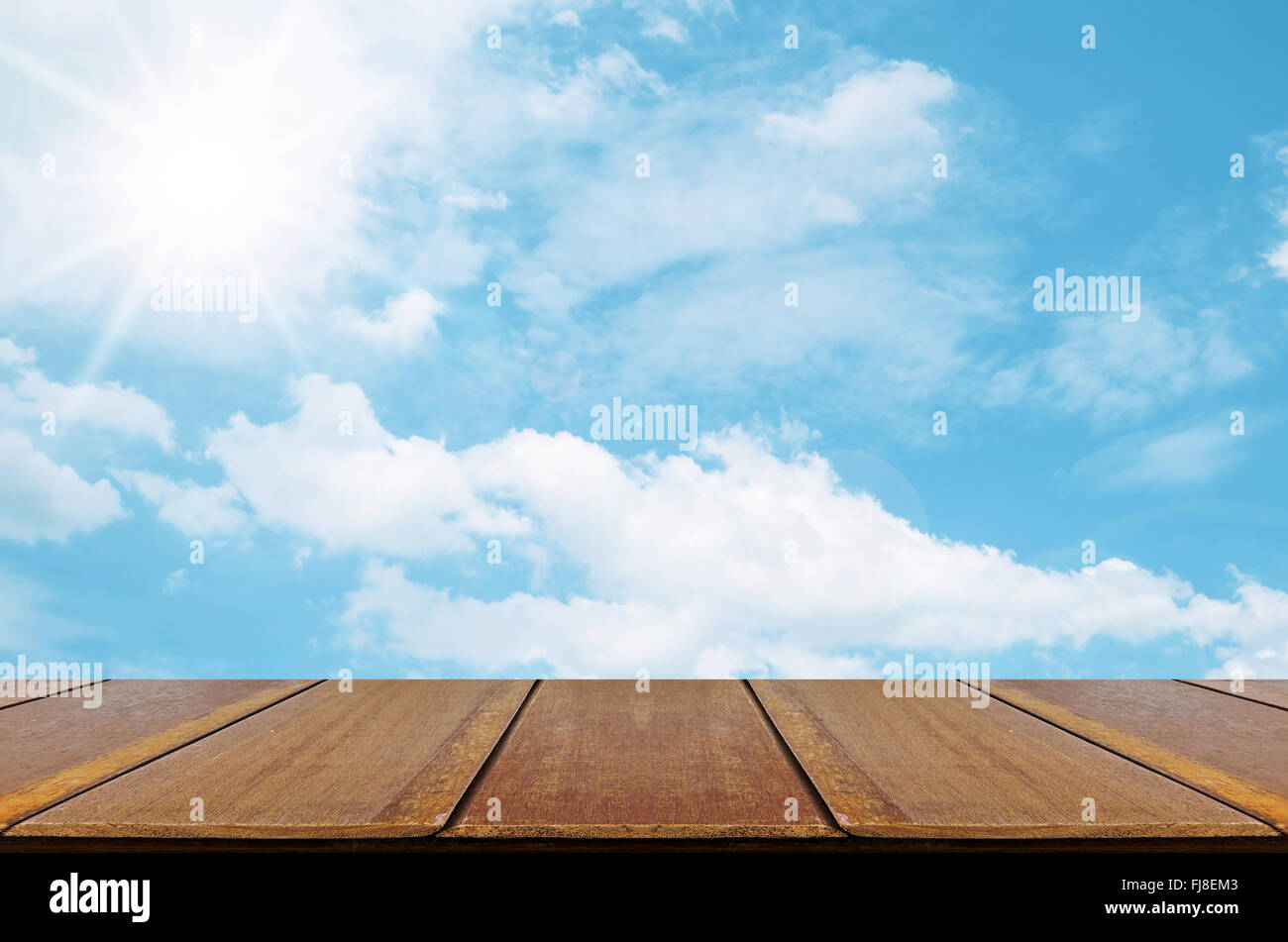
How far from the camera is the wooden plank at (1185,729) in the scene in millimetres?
2068

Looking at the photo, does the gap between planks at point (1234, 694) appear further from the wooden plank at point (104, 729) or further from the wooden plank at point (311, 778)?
the wooden plank at point (104, 729)

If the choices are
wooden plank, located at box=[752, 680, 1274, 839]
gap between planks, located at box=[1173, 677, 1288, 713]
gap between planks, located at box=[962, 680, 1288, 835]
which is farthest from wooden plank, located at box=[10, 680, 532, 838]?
gap between planks, located at box=[1173, 677, 1288, 713]

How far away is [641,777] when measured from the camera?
2072 millimetres

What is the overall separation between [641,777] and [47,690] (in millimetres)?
2759

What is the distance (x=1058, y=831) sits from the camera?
175 cm

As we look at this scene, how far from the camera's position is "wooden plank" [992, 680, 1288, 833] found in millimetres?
2068

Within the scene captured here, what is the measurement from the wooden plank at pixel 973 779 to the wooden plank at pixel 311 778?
38.2 inches

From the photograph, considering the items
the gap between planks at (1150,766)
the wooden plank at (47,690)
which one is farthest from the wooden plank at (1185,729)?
the wooden plank at (47,690)

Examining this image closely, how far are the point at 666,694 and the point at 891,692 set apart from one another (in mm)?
882

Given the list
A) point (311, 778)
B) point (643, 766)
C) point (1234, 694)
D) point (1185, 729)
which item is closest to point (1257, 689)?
point (1234, 694)

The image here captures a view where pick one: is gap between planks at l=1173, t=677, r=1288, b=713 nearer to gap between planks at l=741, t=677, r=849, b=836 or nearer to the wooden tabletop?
the wooden tabletop
